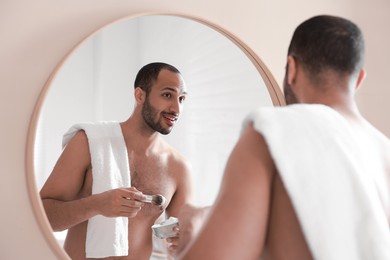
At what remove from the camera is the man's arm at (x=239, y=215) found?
0.82 meters

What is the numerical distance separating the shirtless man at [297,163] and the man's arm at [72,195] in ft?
1.07

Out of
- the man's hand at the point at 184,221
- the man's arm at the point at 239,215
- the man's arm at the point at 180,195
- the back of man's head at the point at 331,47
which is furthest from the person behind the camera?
the man's arm at the point at 180,195

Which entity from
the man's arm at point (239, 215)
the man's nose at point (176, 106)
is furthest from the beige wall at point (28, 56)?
the man's arm at point (239, 215)

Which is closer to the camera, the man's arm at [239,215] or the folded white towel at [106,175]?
the man's arm at [239,215]

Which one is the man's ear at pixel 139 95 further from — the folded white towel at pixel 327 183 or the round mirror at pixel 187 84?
the folded white towel at pixel 327 183

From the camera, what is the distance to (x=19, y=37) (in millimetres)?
1284

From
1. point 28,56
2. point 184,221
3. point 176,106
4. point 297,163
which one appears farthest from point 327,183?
point 28,56

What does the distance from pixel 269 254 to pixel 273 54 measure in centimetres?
89

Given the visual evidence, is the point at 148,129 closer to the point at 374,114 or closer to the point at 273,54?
the point at 273,54

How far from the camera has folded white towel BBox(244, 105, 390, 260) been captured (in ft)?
2.79

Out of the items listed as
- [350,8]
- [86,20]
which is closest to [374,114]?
[350,8]

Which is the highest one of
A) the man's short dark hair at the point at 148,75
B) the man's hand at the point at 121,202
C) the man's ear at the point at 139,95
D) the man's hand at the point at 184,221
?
the man's short dark hair at the point at 148,75

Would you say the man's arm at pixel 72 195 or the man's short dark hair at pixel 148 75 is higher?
the man's short dark hair at pixel 148 75

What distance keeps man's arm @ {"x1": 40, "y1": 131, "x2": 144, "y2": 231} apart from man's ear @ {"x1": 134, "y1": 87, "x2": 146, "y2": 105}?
0.16m
